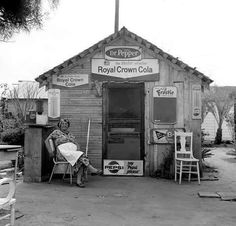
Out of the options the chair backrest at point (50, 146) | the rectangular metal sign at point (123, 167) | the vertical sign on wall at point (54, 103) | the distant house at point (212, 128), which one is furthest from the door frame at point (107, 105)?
the distant house at point (212, 128)

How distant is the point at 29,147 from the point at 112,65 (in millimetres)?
2912

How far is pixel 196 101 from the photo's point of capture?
412 inches

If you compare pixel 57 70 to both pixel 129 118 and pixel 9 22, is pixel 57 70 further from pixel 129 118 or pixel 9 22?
pixel 9 22

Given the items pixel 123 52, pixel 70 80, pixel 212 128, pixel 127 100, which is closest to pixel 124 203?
pixel 127 100

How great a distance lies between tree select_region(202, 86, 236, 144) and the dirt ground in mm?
15776

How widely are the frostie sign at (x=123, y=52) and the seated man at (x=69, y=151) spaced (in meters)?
2.09

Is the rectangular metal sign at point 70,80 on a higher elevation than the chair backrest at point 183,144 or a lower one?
higher

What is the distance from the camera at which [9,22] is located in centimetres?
601

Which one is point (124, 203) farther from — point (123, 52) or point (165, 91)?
point (123, 52)

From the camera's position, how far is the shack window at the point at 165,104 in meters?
10.5

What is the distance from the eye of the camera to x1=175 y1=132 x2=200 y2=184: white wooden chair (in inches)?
390

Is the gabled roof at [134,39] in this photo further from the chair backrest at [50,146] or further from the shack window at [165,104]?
the chair backrest at [50,146]

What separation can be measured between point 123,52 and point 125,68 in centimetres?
42

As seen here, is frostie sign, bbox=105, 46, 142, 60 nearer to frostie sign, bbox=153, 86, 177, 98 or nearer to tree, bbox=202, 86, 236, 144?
frostie sign, bbox=153, 86, 177, 98
